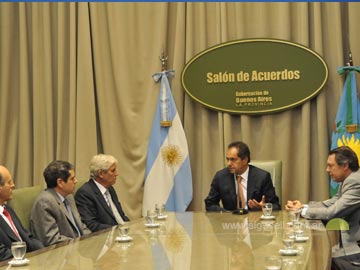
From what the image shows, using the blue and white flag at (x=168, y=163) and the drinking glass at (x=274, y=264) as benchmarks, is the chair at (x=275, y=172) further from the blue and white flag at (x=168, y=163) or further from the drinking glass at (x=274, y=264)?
the drinking glass at (x=274, y=264)

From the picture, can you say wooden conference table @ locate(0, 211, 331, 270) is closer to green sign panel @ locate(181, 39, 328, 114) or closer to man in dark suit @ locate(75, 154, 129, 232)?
man in dark suit @ locate(75, 154, 129, 232)

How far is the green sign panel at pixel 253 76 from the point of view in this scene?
20.9 feet

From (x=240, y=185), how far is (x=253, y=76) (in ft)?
4.99

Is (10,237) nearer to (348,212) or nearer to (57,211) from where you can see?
(57,211)

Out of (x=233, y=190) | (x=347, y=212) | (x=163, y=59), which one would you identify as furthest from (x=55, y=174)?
(x=163, y=59)

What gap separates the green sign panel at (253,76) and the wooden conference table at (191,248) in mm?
2375

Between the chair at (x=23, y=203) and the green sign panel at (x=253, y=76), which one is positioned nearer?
the chair at (x=23, y=203)

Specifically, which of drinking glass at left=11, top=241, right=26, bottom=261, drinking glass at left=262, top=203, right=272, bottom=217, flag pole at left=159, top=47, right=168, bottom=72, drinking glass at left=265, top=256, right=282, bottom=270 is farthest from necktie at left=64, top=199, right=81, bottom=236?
Result: flag pole at left=159, top=47, right=168, bottom=72

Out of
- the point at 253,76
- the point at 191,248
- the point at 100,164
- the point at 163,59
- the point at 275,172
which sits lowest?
the point at 191,248

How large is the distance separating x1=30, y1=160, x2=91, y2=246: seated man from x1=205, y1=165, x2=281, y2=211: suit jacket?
1403 millimetres

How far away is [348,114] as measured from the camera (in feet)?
20.1

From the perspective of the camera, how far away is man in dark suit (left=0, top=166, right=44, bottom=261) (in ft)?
12.2

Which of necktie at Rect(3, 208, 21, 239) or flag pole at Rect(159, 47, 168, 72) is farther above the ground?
flag pole at Rect(159, 47, 168, 72)

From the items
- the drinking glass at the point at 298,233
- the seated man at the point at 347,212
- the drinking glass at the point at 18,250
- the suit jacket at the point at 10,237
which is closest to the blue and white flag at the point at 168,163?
the seated man at the point at 347,212
